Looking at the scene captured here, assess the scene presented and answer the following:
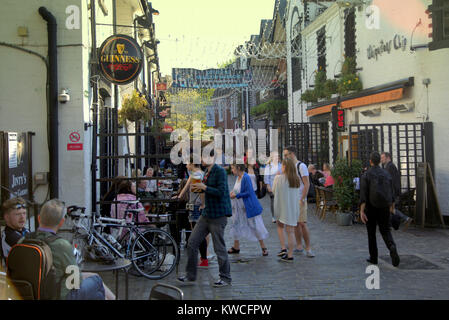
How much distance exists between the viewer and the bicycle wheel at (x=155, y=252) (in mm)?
7180

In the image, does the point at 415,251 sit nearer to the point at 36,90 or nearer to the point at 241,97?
the point at 36,90

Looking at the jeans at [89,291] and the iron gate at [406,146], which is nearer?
the jeans at [89,291]

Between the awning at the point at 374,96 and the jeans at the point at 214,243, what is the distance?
8.12 meters

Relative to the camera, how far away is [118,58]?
31.6ft

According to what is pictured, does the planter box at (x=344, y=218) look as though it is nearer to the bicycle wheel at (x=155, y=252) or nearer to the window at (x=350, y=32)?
the bicycle wheel at (x=155, y=252)

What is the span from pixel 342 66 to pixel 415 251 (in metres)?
9.88

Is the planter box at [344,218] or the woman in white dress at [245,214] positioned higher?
the woman in white dress at [245,214]

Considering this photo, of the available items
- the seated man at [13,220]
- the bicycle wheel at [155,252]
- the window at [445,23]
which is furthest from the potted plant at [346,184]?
the seated man at [13,220]

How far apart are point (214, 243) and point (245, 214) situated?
7.71 ft

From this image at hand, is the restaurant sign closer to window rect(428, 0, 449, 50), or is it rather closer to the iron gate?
window rect(428, 0, 449, 50)

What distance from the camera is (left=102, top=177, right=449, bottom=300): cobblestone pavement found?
618 centimetres

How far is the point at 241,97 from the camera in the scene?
45.9m

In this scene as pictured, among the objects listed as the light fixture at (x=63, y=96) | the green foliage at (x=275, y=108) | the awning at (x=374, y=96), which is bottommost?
the light fixture at (x=63, y=96)
